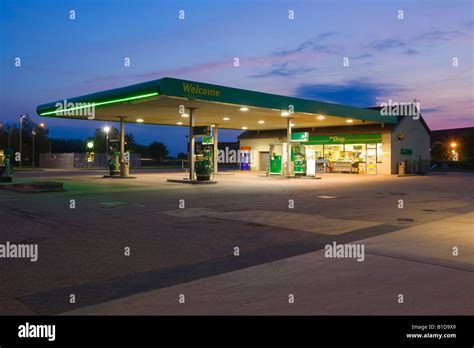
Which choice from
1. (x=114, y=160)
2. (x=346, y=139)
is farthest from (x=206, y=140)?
(x=346, y=139)

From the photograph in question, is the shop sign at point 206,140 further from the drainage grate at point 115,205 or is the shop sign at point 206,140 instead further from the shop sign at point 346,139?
the shop sign at point 346,139

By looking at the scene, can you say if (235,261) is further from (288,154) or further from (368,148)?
(368,148)

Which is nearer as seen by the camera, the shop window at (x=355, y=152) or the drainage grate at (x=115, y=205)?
the drainage grate at (x=115, y=205)

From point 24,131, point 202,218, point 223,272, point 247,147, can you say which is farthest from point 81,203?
point 24,131

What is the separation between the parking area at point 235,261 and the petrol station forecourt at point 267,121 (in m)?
9.71

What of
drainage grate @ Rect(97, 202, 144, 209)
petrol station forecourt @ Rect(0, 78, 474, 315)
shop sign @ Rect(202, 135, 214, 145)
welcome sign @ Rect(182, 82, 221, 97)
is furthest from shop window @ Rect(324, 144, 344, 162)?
drainage grate @ Rect(97, 202, 144, 209)

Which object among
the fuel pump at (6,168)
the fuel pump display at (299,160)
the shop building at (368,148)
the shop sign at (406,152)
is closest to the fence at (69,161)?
the shop building at (368,148)

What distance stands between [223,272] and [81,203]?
10670 mm

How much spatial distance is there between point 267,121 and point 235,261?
101ft

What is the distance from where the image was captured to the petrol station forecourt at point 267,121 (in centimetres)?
2325

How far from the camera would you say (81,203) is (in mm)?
16234

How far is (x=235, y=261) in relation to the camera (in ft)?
25.3

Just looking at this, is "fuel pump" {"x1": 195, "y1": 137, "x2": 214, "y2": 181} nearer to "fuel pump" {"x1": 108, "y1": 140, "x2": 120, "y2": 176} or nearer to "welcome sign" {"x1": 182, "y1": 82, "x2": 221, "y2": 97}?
"welcome sign" {"x1": 182, "y1": 82, "x2": 221, "y2": 97}

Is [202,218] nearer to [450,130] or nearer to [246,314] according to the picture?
[246,314]
